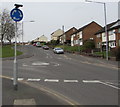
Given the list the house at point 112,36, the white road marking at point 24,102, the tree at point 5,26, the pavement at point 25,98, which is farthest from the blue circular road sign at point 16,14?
the tree at point 5,26

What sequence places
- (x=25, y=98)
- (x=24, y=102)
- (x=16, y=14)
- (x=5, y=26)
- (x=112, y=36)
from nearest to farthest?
1. (x=24, y=102)
2. (x=25, y=98)
3. (x=16, y=14)
4. (x=112, y=36)
5. (x=5, y=26)

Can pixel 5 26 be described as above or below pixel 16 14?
above

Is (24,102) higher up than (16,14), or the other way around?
(16,14)

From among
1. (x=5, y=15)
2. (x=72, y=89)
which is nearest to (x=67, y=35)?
(x=5, y=15)

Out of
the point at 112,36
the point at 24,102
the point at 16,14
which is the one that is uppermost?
the point at 112,36

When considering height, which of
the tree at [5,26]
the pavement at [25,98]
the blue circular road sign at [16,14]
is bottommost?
the pavement at [25,98]

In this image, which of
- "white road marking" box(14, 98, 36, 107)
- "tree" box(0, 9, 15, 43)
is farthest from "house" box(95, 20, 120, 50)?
"white road marking" box(14, 98, 36, 107)

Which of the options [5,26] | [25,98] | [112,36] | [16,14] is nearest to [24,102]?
[25,98]

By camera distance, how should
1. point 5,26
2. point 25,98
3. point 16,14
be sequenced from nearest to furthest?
point 25,98, point 16,14, point 5,26

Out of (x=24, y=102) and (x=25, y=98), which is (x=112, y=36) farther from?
(x=24, y=102)

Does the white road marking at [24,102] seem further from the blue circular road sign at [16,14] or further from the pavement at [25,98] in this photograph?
the blue circular road sign at [16,14]

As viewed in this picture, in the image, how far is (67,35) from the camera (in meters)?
88.5

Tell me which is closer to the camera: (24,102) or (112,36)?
(24,102)

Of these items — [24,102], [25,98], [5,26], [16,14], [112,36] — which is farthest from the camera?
[5,26]
